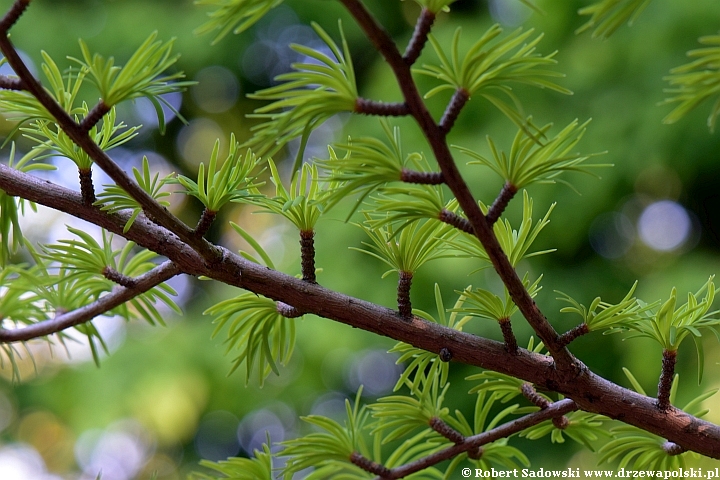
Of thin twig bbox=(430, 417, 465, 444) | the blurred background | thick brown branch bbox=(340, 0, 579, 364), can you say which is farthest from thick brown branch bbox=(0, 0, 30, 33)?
the blurred background

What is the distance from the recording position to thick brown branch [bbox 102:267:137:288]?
1.05 feet

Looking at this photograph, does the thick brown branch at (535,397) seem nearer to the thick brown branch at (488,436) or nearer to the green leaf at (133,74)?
the thick brown branch at (488,436)

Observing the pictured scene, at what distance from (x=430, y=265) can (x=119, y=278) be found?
37.9 inches

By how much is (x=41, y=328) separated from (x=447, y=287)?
38.0 inches

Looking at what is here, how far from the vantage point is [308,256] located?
29 cm

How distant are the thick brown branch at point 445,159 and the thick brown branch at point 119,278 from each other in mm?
180

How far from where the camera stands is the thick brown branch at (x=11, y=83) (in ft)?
0.70

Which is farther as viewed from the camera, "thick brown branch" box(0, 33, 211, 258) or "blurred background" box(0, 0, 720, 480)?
"blurred background" box(0, 0, 720, 480)

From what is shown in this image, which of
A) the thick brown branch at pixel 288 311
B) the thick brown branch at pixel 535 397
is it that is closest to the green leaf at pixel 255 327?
the thick brown branch at pixel 288 311

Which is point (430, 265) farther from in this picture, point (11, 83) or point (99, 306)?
point (11, 83)

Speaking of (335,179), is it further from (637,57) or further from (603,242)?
(603,242)

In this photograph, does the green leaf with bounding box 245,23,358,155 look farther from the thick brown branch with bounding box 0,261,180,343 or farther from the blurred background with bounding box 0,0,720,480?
the blurred background with bounding box 0,0,720,480

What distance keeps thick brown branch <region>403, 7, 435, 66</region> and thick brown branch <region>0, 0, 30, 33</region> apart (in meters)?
0.12

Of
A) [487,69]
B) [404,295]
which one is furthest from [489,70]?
[404,295]
